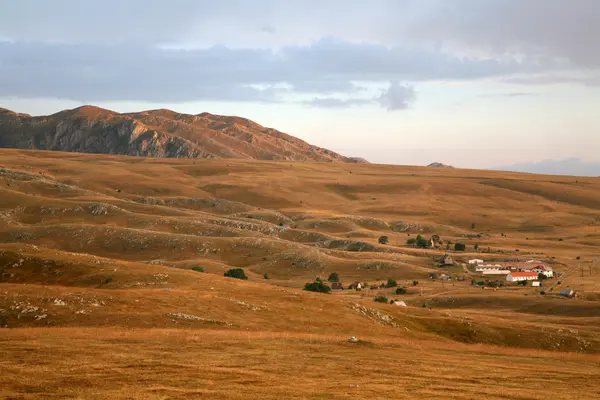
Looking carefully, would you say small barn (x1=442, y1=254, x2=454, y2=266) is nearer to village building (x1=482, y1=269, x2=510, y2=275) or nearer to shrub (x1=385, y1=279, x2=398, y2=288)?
village building (x1=482, y1=269, x2=510, y2=275)

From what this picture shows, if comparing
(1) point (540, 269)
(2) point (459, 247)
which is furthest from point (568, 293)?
(2) point (459, 247)

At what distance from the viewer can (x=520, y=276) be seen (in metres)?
129

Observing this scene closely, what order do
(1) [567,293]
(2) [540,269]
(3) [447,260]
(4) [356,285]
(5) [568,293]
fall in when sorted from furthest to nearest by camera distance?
(3) [447,260] < (2) [540,269] < (4) [356,285] < (1) [567,293] < (5) [568,293]

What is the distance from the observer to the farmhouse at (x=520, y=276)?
128 meters

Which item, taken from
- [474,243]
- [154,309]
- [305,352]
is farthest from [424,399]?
[474,243]

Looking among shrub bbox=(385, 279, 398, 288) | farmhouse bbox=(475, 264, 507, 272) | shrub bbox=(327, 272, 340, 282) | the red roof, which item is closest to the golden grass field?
shrub bbox=(327, 272, 340, 282)

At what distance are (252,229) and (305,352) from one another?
12896 centimetres

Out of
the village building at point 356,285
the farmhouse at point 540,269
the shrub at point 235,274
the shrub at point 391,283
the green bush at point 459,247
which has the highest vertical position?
the green bush at point 459,247

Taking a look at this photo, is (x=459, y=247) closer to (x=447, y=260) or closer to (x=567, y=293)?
(x=447, y=260)

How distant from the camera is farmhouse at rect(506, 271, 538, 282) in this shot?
422ft

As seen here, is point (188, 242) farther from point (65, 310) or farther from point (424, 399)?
point (424, 399)

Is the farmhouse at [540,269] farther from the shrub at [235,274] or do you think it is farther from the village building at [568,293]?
the shrub at [235,274]

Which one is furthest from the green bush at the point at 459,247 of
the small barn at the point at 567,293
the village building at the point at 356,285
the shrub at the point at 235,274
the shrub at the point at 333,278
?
the shrub at the point at 235,274

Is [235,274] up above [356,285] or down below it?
above
